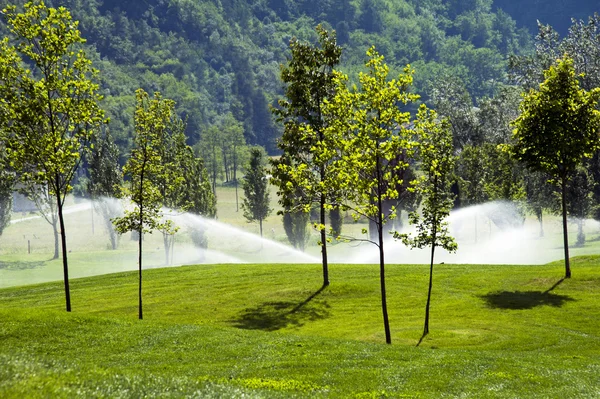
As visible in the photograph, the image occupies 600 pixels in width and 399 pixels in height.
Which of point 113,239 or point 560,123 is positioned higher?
point 560,123

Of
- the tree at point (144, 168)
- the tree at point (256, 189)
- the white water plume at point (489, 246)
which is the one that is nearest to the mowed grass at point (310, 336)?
the tree at point (144, 168)

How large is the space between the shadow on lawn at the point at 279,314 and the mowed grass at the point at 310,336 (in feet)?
0.41

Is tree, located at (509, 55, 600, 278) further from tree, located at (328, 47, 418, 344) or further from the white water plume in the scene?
the white water plume

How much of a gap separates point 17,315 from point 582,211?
87748 millimetres

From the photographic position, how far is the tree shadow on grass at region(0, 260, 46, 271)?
103500 millimetres

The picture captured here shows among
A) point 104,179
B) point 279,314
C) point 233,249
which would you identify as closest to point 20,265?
point 104,179

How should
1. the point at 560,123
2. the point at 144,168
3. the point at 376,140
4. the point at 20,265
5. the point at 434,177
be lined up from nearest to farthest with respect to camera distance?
the point at 376,140 < the point at 434,177 < the point at 144,168 < the point at 560,123 < the point at 20,265

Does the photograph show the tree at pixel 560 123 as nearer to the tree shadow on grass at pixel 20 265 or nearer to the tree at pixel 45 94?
the tree at pixel 45 94

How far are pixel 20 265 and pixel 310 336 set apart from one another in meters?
Answer: 79.4

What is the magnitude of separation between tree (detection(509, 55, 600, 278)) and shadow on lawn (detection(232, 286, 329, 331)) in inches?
735

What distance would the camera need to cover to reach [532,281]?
2110 inches

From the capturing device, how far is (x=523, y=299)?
48.5 meters

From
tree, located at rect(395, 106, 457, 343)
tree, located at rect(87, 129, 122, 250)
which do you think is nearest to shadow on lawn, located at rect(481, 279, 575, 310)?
tree, located at rect(395, 106, 457, 343)

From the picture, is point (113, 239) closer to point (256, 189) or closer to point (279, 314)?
point (256, 189)
